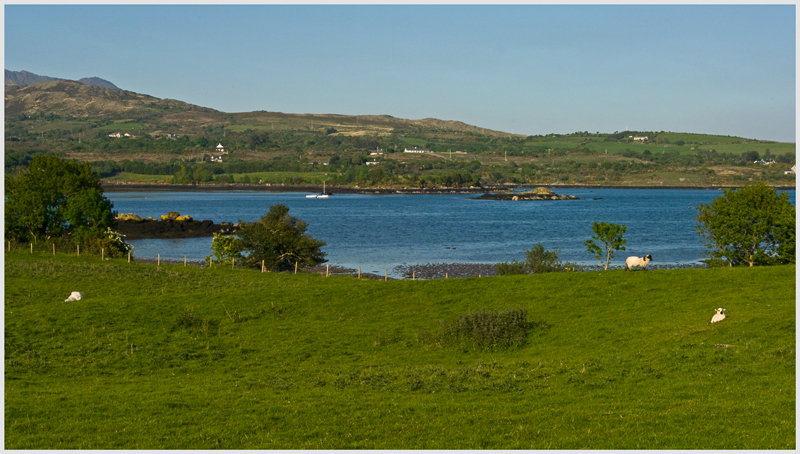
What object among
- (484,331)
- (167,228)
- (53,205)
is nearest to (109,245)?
(53,205)

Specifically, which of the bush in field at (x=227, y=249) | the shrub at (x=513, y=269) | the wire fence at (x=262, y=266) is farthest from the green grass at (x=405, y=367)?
the wire fence at (x=262, y=266)

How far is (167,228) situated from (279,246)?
5332 centimetres

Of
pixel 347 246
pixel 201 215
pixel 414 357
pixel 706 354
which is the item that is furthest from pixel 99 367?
pixel 201 215

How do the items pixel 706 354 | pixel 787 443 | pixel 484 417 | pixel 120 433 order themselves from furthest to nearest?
pixel 706 354 < pixel 484 417 < pixel 120 433 < pixel 787 443

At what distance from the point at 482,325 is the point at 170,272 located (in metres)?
27.8

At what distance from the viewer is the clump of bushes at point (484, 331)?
23406mm

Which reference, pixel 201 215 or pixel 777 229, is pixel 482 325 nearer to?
pixel 777 229

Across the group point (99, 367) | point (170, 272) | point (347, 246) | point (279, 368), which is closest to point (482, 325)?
point (279, 368)

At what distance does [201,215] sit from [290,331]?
12778cm

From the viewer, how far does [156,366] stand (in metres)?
21.5

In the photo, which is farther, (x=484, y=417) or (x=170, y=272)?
(x=170, y=272)

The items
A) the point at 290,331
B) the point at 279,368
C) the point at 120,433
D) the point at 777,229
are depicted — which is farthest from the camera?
the point at 777,229

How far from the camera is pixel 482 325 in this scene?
2372cm

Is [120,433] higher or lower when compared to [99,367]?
higher
